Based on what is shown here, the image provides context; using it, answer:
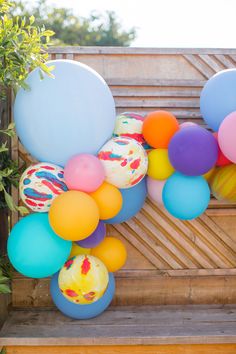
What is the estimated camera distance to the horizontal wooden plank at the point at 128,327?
2.68 metres

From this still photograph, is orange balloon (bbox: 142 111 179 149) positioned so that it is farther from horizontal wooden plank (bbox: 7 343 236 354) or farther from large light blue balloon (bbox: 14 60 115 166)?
horizontal wooden plank (bbox: 7 343 236 354)

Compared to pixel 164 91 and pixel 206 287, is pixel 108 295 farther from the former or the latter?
pixel 164 91

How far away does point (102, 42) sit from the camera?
53.0 ft

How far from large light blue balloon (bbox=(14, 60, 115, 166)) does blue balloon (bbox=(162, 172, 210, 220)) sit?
18.8 inches

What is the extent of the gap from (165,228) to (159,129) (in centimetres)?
83

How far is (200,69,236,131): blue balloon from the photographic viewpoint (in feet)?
8.32

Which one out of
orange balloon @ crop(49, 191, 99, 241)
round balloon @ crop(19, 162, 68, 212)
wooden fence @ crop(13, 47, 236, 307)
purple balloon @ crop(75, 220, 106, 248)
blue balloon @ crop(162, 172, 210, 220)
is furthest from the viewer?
wooden fence @ crop(13, 47, 236, 307)

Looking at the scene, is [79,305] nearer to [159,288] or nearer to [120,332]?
[120,332]

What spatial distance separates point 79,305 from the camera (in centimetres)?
277

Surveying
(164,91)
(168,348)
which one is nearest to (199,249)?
(168,348)

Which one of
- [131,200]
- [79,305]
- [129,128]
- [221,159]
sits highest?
[129,128]

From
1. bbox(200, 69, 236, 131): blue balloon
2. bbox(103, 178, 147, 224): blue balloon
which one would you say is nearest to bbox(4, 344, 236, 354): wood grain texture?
bbox(103, 178, 147, 224): blue balloon

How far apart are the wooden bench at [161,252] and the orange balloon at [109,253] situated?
1.08 ft

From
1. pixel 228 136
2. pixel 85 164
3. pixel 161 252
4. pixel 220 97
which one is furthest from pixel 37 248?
pixel 220 97
